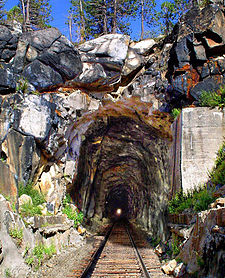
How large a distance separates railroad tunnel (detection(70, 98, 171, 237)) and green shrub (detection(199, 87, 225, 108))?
8.29 feet

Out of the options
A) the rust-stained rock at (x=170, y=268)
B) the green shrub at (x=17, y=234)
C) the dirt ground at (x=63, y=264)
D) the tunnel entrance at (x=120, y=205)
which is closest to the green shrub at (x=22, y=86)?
the green shrub at (x=17, y=234)

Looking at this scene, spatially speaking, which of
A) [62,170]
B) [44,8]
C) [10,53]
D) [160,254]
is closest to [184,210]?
[160,254]

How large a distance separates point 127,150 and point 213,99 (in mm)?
10211

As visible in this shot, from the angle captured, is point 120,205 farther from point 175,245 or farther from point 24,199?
point 175,245

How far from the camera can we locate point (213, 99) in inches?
368

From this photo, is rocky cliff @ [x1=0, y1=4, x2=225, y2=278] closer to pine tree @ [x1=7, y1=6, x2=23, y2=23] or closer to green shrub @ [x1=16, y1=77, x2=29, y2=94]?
green shrub @ [x1=16, y1=77, x2=29, y2=94]

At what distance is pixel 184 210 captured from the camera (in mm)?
7891

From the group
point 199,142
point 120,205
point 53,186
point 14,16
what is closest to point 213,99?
point 199,142

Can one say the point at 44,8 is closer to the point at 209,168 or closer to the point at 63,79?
the point at 63,79

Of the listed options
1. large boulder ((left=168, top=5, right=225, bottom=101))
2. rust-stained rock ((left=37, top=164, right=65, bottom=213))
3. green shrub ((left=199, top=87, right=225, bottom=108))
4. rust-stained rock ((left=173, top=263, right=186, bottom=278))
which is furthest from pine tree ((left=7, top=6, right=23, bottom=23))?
rust-stained rock ((left=173, top=263, right=186, bottom=278))

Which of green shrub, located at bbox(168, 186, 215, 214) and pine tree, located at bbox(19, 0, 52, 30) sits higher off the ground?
pine tree, located at bbox(19, 0, 52, 30)

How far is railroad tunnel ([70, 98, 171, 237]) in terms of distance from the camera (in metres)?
13.1

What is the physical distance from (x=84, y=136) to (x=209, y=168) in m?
8.14

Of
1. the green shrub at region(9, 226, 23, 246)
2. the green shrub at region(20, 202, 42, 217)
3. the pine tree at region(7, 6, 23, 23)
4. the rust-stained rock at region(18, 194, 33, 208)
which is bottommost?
the green shrub at region(9, 226, 23, 246)
